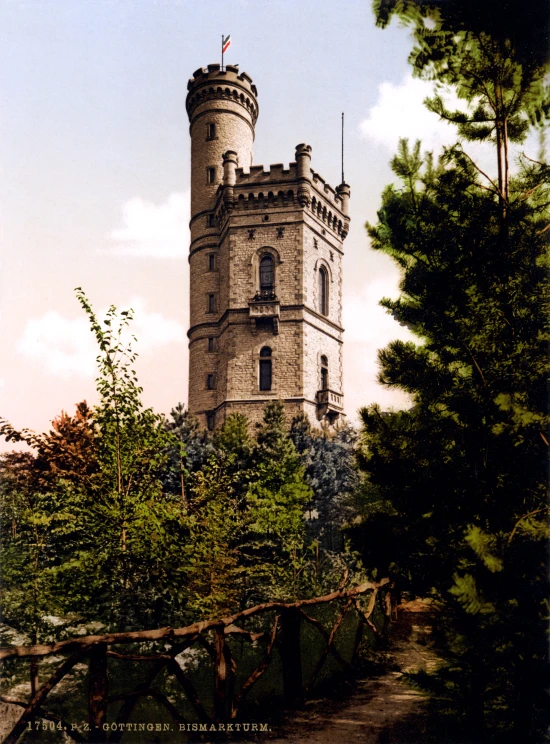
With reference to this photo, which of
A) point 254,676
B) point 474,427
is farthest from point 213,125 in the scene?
point 254,676

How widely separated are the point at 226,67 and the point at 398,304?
36.6 metres

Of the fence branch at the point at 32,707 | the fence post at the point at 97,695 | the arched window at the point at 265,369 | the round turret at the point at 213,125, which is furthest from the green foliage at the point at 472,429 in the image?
the round turret at the point at 213,125

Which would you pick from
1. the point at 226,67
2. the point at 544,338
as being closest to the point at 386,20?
the point at 544,338

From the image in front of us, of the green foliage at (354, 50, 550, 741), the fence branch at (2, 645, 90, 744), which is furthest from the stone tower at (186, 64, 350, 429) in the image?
the fence branch at (2, 645, 90, 744)

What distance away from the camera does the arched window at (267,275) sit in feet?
115

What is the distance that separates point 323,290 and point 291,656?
32640mm

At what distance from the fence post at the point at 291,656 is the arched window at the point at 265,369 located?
28.1m

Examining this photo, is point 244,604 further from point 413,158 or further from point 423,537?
point 413,158

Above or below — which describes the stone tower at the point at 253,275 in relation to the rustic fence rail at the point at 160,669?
above

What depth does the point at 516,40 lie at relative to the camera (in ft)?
18.1

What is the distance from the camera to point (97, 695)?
175 inches

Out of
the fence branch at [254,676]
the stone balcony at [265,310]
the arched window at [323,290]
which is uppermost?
the arched window at [323,290]

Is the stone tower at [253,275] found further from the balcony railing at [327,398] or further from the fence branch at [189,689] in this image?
the fence branch at [189,689]

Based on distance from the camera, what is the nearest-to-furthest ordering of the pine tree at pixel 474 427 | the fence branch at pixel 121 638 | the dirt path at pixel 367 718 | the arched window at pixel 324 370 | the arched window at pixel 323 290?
the fence branch at pixel 121 638
the pine tree at pixel 474 427
the dirt path at pixel 367 718
the arched window at pixel 324 370
the arched window at pixel 323 290
